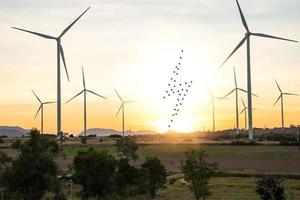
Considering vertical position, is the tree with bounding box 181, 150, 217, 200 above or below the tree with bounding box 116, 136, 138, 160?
below

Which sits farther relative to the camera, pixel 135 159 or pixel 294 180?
pixel 135 159

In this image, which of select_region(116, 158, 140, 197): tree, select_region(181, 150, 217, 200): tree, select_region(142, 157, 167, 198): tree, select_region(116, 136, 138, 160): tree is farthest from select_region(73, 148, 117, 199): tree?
select_region(116, 136, 138, 160): tree

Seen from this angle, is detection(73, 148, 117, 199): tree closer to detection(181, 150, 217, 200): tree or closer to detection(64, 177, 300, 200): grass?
detection(181, 150, 217, 200): tree

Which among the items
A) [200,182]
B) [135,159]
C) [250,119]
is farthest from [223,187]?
[250,119]

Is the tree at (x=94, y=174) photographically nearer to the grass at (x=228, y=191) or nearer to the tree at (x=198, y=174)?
the tree at (x=198, y=174)

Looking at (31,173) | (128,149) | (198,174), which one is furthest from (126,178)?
(128,149)

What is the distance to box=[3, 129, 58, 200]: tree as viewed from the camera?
3928cm

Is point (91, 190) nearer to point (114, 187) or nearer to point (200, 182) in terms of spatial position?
point (114, 187)

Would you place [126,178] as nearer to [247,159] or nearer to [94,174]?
[94,174]

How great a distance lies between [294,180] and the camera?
7144 cm

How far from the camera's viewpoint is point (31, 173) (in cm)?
3922

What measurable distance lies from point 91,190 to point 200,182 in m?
9.07

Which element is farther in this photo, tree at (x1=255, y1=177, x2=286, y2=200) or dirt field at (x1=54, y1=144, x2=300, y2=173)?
dirt field at (x1=54, y1=144, x2=300, y2=173)

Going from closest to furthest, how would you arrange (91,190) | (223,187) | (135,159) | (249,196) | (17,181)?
(17,181) < (91,190) < (249,196) < (223,187) < (135,159)
